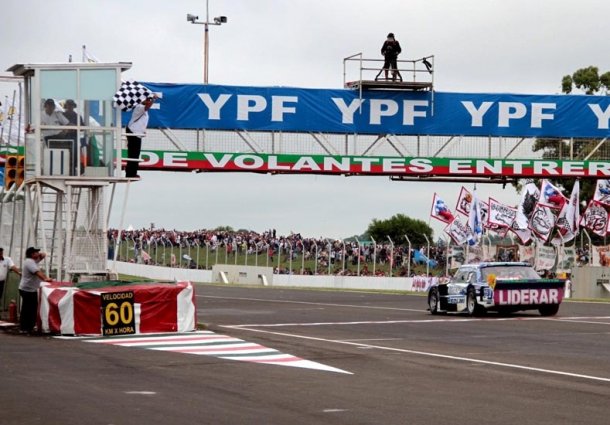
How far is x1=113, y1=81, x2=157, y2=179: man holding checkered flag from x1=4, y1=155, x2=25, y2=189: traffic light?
7.65 feet

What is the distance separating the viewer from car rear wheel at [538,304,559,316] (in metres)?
28.6

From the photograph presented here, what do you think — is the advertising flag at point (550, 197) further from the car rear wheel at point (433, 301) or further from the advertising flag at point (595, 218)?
the car rear wheel at point (433, 301)

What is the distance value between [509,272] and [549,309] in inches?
49.7

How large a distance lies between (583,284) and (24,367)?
34.1 metres

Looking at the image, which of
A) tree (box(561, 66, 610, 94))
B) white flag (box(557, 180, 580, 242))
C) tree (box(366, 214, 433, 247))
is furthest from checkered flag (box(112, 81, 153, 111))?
tree (box(366, 214, 433, 247))

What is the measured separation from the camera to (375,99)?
3984 cm

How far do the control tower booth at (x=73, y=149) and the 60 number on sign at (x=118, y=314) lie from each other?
3.75m

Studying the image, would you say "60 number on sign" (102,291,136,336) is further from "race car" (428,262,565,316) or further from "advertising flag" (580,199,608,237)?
"advertising flag" (580,199,608,237)

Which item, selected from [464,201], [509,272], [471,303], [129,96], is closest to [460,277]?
[471,303]

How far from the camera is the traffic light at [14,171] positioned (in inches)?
1033

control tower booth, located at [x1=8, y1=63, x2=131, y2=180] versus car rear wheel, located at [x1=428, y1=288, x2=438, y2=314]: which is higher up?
control tower booth, located at [x1=8, y1=63, x2=131, y2=180]

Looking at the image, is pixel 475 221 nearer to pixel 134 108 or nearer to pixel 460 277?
pixel 460 277

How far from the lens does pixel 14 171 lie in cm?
2700

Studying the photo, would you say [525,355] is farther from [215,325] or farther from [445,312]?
[445,312]
